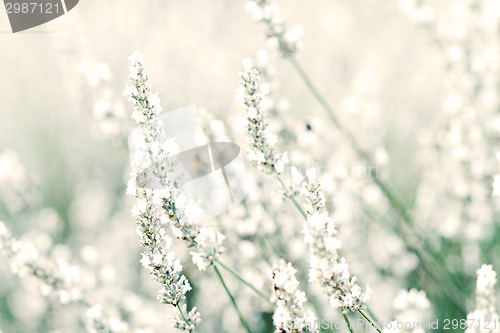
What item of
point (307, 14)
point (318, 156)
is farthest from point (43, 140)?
point (318, 156)

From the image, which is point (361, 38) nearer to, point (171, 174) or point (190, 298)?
point (190, 298)

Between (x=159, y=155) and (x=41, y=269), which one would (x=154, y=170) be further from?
(x=41, y=269)

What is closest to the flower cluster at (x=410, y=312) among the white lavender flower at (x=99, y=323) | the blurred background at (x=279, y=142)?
the blurred background at (x=279, y=142)

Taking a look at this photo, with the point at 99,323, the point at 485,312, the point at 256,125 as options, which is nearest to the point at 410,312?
the point at 485,312

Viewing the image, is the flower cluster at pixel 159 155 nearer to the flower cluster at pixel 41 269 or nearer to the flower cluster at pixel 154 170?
the flower cluster at pixel 154 170

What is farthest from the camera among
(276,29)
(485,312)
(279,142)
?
(279,142)

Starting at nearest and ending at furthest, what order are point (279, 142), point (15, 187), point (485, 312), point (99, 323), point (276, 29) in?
point (485, 312), point (99, 323), point (276, 29), point (279, 142), point (15, 187)
